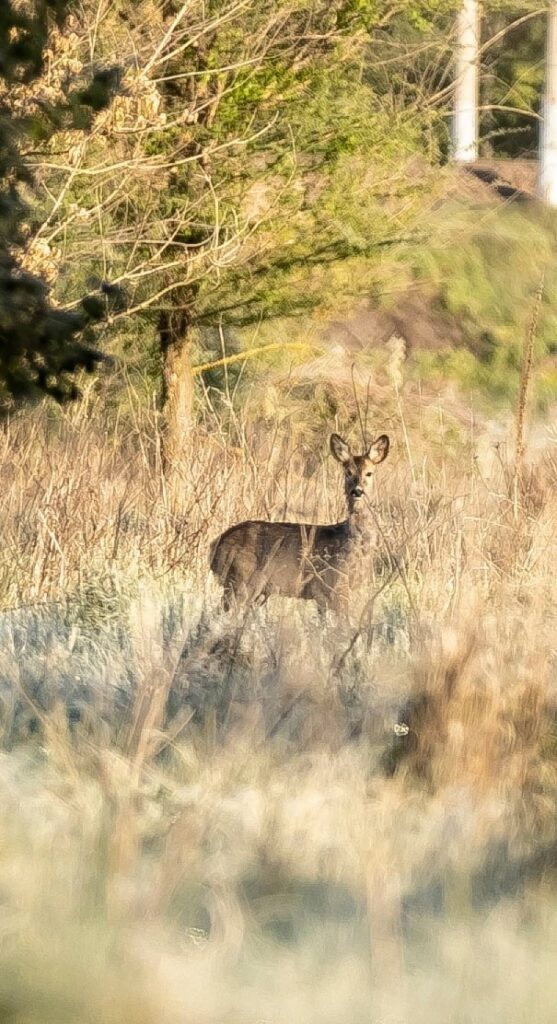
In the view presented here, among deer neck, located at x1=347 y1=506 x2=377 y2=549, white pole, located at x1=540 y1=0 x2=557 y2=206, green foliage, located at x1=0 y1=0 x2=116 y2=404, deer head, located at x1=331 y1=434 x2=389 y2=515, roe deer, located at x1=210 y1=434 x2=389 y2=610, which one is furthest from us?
white pole, located at x1=540 y1=0 x2=557 y2=206

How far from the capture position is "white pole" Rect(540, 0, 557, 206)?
19109 mm

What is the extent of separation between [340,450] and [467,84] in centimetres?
999

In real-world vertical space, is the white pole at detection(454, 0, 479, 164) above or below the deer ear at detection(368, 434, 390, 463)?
above

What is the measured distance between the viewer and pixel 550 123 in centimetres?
1970

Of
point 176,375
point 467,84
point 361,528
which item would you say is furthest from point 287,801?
point 467,84

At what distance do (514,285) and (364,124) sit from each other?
9.45 meters

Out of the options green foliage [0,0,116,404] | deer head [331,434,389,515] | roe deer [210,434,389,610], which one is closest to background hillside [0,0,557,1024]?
green foliage [0,0,116,404]

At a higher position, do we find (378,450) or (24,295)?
(24,295)

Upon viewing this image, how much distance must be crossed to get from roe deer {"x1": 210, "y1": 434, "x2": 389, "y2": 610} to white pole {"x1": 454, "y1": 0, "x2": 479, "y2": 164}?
354 cm

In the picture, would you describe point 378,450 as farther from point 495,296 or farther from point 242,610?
point 495,296

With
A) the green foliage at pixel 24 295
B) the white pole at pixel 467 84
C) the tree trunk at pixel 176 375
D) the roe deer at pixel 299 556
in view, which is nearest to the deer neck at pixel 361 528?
the roe deer at pixel 299 556

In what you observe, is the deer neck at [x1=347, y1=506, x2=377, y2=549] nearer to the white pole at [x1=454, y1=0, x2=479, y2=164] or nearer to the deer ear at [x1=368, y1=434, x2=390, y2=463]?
the deer ear at [x1=368, y1=434, x2=390, y2=463]

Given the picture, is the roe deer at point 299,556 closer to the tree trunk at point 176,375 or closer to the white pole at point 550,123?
the tree trunk at point 176,375

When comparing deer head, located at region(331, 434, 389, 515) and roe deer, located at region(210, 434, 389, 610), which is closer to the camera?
roe deer, located at region(210, 434, 389, 610)
